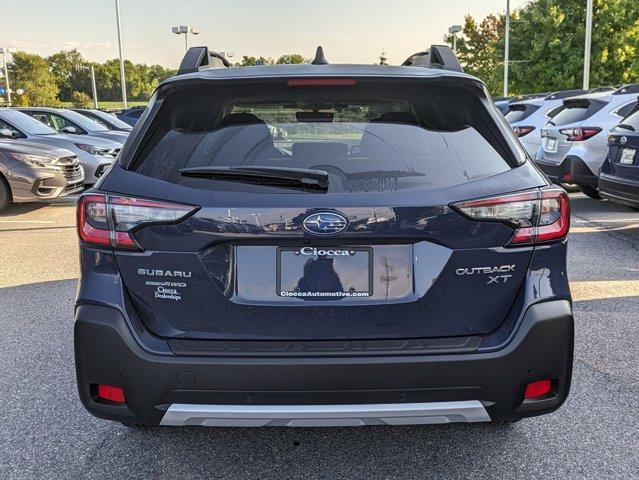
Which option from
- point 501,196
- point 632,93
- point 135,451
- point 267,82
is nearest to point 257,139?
point 267,82

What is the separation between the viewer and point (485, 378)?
2387 millimetres

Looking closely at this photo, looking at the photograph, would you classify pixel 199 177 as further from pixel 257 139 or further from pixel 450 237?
pixel 450 237

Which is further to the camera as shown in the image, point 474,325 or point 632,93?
point 632,93

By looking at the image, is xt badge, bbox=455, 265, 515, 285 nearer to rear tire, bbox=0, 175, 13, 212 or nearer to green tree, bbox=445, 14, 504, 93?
rear tire, bbox=0, 175, 13, 212

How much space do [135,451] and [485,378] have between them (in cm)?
171

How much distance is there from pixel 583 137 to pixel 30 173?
8626 millimetres

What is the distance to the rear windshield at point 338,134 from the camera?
2.46 meters

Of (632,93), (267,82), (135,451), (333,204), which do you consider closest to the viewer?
(333,204)

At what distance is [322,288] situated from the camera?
2.34 meters

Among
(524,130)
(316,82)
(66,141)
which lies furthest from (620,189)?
(66,141)

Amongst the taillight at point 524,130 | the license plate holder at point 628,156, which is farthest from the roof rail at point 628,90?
Answer: the license plate holder at point 628,156

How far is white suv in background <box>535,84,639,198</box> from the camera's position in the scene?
396 inches

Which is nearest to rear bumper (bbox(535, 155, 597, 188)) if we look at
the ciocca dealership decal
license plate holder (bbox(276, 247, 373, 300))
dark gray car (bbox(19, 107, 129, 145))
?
license plate holder (bbox(276, 247, 373, 300))

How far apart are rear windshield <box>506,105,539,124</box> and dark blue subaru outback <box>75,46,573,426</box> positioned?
12.3 meters
